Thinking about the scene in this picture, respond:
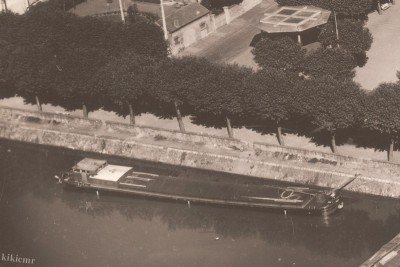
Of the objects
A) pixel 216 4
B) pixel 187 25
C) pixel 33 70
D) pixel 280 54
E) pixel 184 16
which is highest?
pixel 184 16

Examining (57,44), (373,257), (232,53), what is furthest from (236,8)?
(373,257)

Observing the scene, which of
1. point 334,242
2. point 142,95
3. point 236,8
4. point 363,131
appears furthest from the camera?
point 236,8

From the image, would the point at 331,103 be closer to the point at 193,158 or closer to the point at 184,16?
A: the point at 193,158

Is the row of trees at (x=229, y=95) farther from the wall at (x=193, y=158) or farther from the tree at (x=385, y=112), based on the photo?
the wall at (x=193, y=158)

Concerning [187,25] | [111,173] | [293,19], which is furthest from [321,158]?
[187,25]

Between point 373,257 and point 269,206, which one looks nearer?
point 373,257

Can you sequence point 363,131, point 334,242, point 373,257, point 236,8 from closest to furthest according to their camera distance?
point 373,257
point 334,242
point 363,131
point 236,8

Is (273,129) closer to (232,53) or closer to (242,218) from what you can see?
(242,218)
